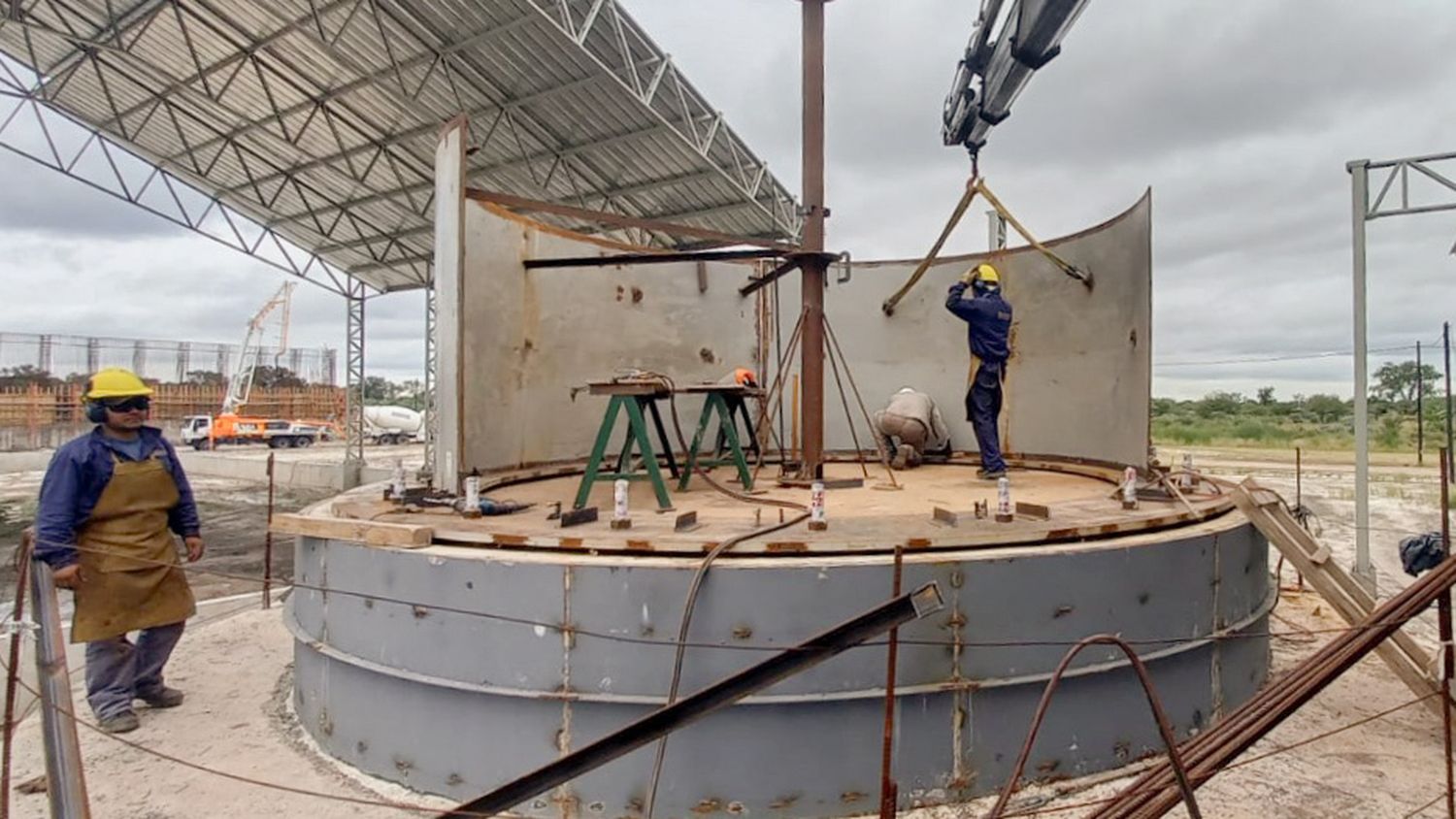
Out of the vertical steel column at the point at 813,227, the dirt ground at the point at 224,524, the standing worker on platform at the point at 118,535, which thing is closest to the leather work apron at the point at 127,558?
the standing worker on platform at the point at 118,535

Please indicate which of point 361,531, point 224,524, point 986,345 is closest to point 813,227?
point 986,345

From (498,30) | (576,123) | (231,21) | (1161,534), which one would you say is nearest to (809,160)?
(1161,534)

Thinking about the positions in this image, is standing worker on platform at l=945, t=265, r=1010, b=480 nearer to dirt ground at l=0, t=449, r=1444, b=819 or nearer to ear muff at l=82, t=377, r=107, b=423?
dirt ground at l=0, t=449, r=1444, b=819

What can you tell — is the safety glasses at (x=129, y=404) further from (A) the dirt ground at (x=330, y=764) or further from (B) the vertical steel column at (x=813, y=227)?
(B) the vertical steel column at (x=813, y=227)

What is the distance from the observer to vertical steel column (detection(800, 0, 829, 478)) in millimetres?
6191

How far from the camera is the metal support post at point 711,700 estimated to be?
224 cm

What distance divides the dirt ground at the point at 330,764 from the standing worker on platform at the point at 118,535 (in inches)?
13.9

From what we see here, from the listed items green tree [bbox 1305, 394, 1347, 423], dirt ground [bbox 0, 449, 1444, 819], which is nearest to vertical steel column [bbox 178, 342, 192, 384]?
dirt ground [bbox 0, 449, 1444, 819]

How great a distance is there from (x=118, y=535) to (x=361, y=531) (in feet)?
5.37

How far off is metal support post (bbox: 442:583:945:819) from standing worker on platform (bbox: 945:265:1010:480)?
4519 mm

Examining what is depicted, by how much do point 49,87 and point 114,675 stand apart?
1382 centimetres

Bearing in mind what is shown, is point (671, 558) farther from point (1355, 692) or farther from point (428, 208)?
point (428, 208)

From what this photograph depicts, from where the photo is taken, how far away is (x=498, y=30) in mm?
10844

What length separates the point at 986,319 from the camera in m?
6.43
